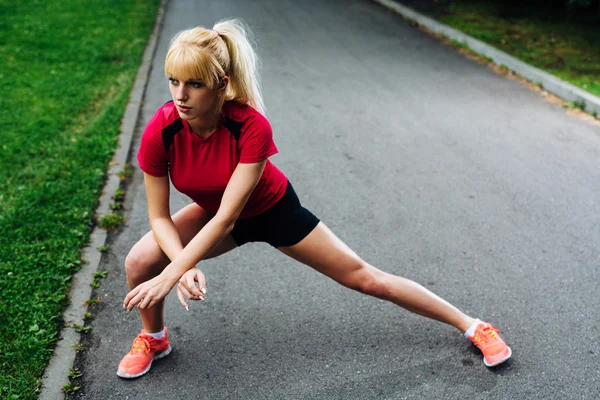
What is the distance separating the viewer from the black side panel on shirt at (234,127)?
2.74 metres

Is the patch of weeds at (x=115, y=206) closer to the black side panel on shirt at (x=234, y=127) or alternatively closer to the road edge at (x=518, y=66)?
the black side panel on shirt at (x=234, y=127)

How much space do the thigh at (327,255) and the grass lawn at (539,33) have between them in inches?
249

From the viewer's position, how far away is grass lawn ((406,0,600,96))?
9.57 meters

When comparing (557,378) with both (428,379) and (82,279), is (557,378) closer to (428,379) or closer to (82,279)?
(428,379)

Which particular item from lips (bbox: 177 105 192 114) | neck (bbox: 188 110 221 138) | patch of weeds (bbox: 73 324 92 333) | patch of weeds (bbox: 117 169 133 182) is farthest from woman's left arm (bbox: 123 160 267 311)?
patch of weeds (bbox: 117 169 133 182)

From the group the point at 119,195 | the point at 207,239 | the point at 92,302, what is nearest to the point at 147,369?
the point at 92,302

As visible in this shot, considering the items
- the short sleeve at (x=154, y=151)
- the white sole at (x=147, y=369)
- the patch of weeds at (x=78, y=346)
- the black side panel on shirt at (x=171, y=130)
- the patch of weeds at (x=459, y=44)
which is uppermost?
the black side panel on shirt at (x=171, y=130)

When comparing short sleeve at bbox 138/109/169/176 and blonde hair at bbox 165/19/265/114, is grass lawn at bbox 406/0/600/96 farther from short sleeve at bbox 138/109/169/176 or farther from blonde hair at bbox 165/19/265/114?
short sleeve at bbox 138/109/169/176

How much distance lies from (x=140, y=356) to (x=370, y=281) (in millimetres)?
1290

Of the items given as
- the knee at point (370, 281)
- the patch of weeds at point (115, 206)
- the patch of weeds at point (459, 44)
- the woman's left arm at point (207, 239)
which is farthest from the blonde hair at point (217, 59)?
the patch of weeds at point (459, 44)

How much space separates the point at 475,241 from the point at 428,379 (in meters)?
1.74

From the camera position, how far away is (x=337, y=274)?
3.16 metres

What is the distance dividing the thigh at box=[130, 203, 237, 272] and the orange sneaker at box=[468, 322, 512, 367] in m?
1.42

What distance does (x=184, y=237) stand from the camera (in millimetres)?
3150
